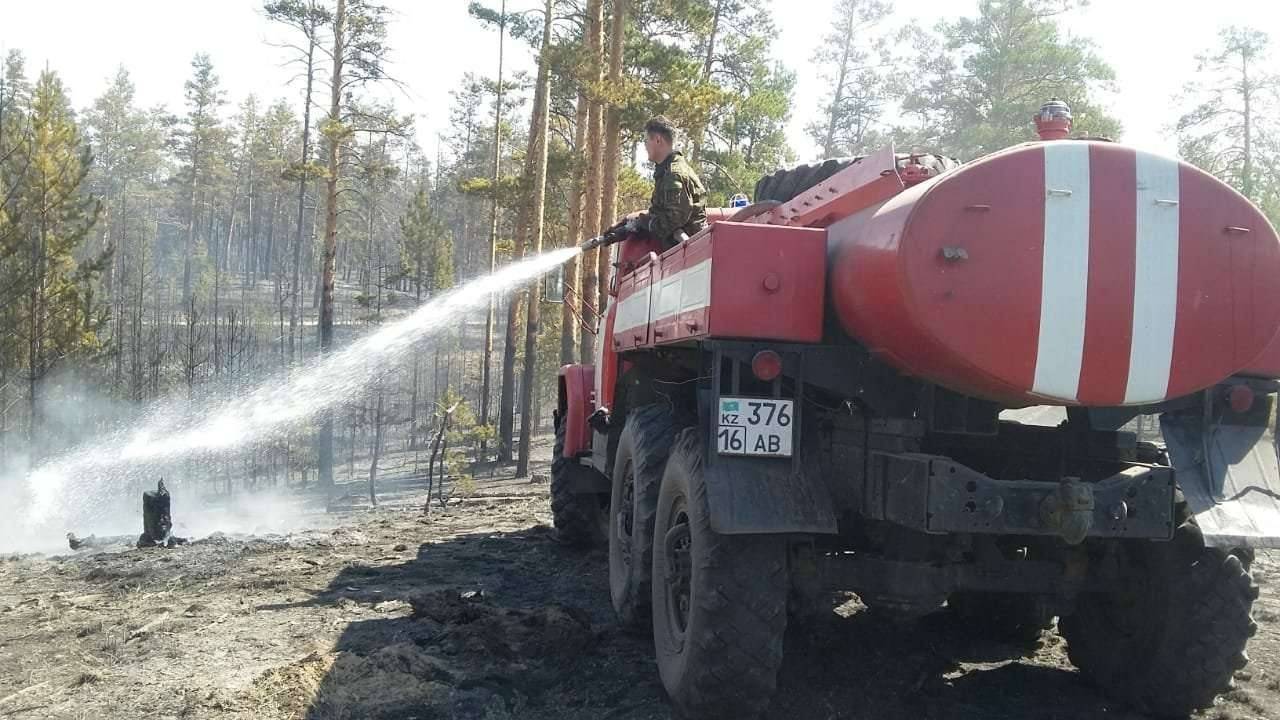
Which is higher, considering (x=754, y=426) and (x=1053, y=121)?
(x=1053, y=121)

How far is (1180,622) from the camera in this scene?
4.46 m

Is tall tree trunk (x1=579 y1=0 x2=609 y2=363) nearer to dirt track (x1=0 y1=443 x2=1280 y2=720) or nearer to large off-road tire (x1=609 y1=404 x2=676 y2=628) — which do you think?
dirt track (x1=0 y1=443 x2=1280 y2=720)

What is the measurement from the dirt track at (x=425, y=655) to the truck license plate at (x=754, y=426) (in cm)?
134

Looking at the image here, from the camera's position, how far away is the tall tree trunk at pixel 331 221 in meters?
27.0

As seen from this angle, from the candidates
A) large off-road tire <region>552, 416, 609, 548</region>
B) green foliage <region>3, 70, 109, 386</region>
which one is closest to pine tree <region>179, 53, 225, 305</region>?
green foliage <region>3, 70, 109, 386</region>

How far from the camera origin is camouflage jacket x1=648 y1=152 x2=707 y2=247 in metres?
6.80

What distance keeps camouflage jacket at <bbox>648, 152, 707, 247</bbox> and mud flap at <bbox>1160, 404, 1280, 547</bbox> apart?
3530mm

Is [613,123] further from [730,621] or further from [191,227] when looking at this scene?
[191,227]

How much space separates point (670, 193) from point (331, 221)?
22144 mm

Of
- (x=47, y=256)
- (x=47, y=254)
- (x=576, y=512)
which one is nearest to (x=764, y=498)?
(x=576, y=512)

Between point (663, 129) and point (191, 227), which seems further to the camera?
point (191, 227)

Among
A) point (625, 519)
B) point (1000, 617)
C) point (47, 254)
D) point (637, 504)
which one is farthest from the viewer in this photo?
point (47, 254)

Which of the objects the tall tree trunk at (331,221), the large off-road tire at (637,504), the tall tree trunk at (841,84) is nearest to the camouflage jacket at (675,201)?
the large off-road tire at (637,504)

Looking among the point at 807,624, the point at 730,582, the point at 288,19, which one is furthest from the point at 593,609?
the point at 288,19
